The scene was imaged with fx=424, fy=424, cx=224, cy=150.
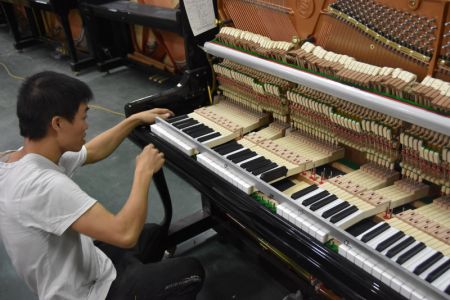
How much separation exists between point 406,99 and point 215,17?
1.19 meters

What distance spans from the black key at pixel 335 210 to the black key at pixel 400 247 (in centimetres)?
23

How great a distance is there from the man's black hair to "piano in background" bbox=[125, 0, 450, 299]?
597 mm

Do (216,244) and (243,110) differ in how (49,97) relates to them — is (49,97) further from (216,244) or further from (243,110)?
(216,244)

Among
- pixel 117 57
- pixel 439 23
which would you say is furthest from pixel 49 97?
pixel 117 57

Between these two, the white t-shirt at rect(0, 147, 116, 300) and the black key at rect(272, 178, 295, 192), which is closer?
the white t-shirt at rect(0, 147, 116, 300)

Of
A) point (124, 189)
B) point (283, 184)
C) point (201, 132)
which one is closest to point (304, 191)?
point (283, 184)

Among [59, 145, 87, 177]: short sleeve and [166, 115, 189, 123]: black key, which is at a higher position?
[166, 115, 189, 123]: black key

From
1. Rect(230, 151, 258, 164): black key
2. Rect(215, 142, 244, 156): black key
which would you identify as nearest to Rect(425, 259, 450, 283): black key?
Rect(230, 151, 258, 164): black key

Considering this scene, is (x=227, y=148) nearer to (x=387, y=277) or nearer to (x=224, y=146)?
(x=224, y=146)

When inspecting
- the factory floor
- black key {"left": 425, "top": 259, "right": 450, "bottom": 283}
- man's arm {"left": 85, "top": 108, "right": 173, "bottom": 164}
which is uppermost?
black key {"left": 425, "top": 259, "right": 450, "bottom": 283}

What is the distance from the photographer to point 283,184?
5.64 ft

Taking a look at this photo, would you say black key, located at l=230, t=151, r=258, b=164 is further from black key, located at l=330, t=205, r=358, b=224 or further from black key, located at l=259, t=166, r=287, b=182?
black key, located at l=330, t=205, r=358, b=224

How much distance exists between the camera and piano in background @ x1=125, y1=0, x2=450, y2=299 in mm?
1321

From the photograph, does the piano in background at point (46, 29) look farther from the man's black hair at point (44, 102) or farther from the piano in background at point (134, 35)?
the man's black hair at point (44, 102)
